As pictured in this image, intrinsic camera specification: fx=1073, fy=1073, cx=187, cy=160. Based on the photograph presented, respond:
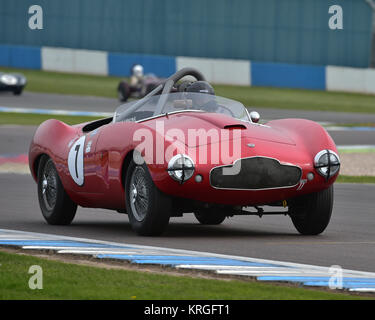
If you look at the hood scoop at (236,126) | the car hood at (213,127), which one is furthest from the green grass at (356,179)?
the hood scoop at (236,126)

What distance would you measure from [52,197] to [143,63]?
95.3 ft

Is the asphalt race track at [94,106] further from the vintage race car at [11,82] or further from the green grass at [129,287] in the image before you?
the green grass at [129,287]

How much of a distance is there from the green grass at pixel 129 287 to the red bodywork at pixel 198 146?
1810mm

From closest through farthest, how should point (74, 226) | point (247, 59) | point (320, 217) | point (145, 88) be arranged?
point (320, 217) < point (74, 226) < point (145, 88) < point (247, 59)

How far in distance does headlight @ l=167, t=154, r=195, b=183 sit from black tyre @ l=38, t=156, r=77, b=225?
2092mm

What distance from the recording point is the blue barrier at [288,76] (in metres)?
37.8

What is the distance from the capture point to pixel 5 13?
145 feet

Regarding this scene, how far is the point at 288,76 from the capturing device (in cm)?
3800

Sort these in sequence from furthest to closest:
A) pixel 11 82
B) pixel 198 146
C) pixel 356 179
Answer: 1. pixel 11 82
2. pixel 356 179
3. pixel 198 146

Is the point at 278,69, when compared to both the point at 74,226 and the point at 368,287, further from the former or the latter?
the point at 368,287

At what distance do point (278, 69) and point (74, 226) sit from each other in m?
28.3

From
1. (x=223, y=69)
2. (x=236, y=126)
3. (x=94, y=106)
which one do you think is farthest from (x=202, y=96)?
(x=223, y=69)

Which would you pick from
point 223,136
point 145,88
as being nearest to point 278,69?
point 145,88

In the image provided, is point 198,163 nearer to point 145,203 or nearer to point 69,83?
point 145,203
